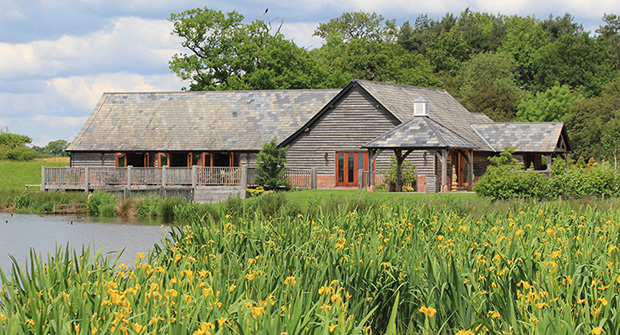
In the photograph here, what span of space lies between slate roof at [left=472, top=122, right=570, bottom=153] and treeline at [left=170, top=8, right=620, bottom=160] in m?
15.8

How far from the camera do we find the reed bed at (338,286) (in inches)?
244

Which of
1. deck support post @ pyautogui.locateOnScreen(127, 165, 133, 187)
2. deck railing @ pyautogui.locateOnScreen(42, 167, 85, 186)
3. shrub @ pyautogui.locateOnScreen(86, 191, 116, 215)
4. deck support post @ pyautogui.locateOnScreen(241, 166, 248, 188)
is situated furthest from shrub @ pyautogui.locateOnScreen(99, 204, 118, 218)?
deck support post @ pyautogui.locateOnScreen(241, 166, 248, 188)

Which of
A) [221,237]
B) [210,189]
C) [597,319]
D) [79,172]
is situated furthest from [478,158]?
[597,319]

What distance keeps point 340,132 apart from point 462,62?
47.3 meters

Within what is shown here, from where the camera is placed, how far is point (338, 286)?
7.38 metres

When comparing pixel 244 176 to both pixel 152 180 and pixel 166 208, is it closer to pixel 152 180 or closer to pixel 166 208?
pixel 152 180

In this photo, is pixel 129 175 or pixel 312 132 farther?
pixel 312 132

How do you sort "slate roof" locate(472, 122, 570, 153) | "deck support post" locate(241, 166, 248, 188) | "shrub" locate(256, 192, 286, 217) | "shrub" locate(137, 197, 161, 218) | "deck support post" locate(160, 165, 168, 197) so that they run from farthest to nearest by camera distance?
"slate roof" locate(472, 122, 570, 153) < "deck support post" locate(160, 165, 168, 197) < "deck support post" locate(241, 166, 248, 188) < "shrub" locate(137, 197, 161, 218) < "shrub" locate(256, 192, 286, 217)

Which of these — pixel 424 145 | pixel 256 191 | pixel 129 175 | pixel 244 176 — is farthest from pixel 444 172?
pixel 129 175

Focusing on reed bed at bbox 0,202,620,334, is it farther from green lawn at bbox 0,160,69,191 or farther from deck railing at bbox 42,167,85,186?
green lawn at bbox 0,160,69,191

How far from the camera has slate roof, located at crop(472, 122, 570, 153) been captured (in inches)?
1633

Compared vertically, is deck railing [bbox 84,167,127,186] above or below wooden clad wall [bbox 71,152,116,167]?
below

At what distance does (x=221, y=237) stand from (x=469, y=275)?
397cm

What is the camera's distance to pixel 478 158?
42.3m
